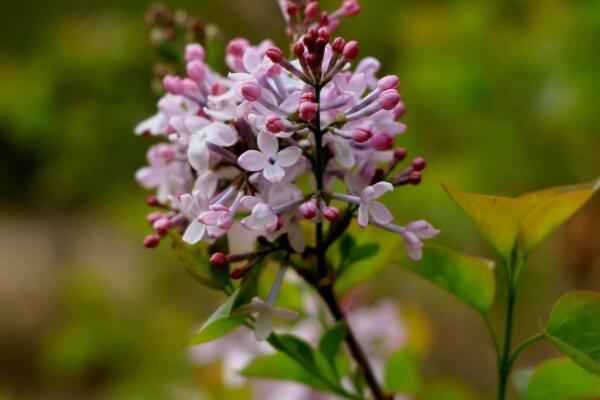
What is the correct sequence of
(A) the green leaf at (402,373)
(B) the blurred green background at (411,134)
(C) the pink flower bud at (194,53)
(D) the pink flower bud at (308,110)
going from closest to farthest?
(D) the pink flower bud at (308,110) → (C) the pink flower bud at (194,53) → (A) the green leaf at (402,373) → (B) the blurred green background at (411,134)

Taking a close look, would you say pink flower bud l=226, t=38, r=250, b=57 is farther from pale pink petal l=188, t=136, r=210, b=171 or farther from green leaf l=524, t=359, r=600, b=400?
Result: green leaf l=524, t=359, r=600, b=400

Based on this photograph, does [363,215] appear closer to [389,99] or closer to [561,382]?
[389,99]

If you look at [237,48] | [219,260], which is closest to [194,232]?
[219,260]

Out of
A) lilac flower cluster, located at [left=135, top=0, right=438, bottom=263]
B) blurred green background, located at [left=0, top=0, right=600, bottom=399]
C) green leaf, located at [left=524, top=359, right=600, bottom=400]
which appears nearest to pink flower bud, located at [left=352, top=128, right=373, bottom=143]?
lilac flower cluster, located at [left=135, top=0, right=438, bottom=263]

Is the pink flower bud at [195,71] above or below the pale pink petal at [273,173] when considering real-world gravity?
above

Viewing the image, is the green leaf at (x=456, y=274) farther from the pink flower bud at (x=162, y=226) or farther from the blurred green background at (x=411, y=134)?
the blurred green background at (x=411, y=134)

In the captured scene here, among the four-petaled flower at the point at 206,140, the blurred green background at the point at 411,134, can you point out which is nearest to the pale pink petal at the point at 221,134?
the four-petaled flower at the point at 206,140

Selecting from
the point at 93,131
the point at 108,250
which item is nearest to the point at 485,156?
the point at 93,131

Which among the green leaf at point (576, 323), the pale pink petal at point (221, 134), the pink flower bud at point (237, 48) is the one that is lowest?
the green leaf at point (576, 323)
